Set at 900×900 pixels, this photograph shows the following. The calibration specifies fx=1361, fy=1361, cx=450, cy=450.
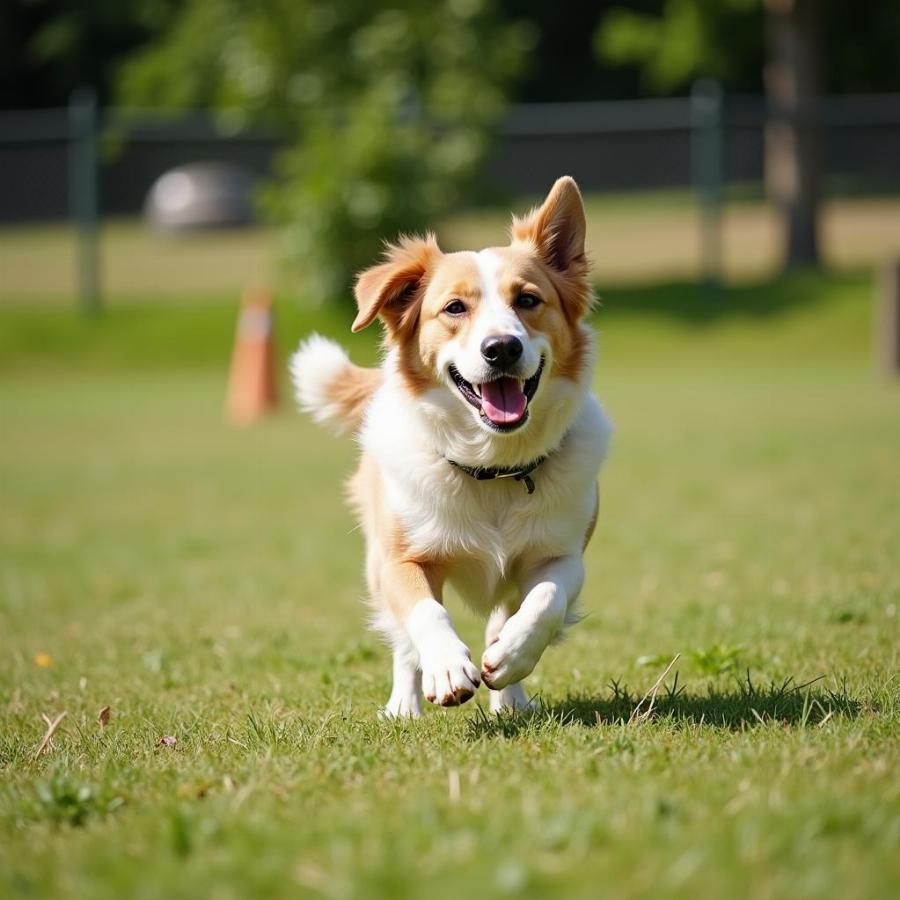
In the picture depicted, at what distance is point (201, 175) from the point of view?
3603 cm

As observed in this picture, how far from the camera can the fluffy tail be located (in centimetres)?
602

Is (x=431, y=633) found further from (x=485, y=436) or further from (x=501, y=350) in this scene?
(x=501, y=350)

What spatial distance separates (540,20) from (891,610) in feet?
142

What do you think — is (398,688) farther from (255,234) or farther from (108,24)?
(108,24)

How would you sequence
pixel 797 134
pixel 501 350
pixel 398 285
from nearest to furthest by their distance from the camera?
pixel 501 350 → pixel 398 285 → pixel 797 134

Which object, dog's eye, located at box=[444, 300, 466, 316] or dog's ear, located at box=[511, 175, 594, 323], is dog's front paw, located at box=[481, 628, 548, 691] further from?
dog's ear, located at box=[511, 175, 594, 323]

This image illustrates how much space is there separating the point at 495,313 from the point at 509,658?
4.16ft

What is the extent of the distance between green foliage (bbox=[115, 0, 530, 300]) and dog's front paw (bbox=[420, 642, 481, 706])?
18128 mm

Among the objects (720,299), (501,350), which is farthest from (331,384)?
(720,299)

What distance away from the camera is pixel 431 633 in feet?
14.5

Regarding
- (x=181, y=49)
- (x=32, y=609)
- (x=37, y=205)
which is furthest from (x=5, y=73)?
(x=32, y=609)

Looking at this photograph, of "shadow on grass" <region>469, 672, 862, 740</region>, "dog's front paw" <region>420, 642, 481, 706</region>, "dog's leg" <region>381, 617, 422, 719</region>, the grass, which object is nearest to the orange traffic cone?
the grass

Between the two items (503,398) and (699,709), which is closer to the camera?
(699,709)

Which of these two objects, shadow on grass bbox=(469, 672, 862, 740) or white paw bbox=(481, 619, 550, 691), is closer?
shadow on grass bbox=(469, 672, 862, 740)
